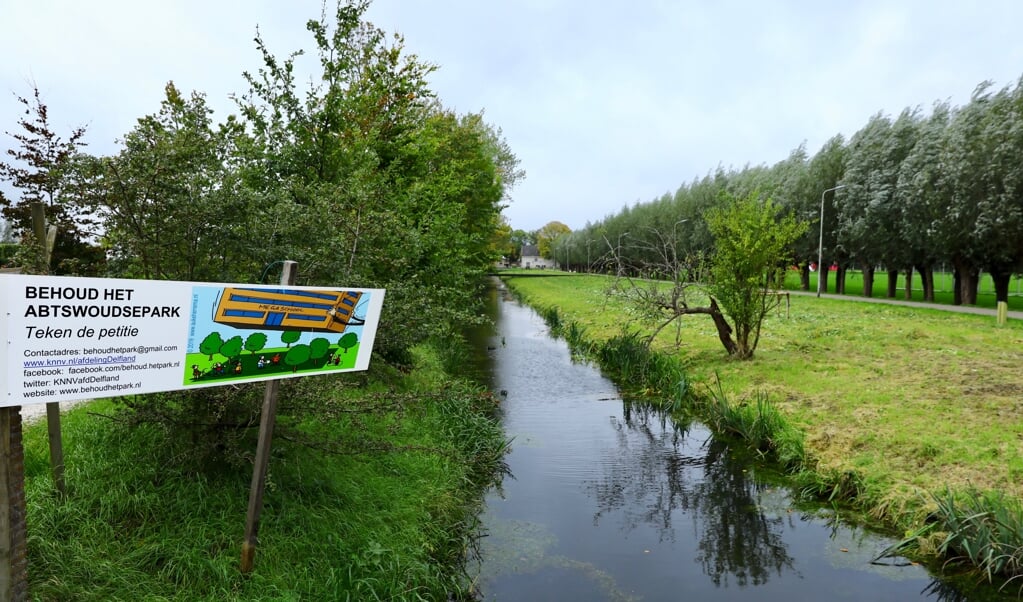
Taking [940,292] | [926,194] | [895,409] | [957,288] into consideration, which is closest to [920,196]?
[926,194]

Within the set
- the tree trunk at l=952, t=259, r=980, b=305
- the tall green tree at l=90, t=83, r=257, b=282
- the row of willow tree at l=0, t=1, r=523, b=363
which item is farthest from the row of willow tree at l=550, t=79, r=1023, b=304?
the tall green tree at l=90, t=83, r=257, b=282

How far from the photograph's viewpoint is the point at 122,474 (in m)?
4.78

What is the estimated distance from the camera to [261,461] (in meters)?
4.22

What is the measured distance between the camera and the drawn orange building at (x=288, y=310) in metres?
3.69

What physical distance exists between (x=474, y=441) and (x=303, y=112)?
5.23 meters

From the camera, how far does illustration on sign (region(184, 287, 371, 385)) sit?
359 cm

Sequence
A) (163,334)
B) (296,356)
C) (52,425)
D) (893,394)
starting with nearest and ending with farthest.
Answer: (163,334)
(296,356)
(52,425)
(893,394)

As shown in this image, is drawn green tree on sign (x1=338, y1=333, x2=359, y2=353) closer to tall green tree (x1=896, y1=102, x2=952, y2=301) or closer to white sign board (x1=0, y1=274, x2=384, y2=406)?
white sign board (x1=0, y1=274, x2=384, y2=406)

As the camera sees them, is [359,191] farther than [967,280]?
No

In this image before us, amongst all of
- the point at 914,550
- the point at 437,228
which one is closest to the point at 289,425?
the point at 914,550

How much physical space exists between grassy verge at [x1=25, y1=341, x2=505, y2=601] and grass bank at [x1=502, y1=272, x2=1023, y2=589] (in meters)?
4.56

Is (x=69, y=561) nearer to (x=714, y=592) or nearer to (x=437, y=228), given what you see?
(x=714, y=592)

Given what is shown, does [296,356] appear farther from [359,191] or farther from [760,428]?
[760,428]

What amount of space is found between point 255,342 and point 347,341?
2.18 feet
